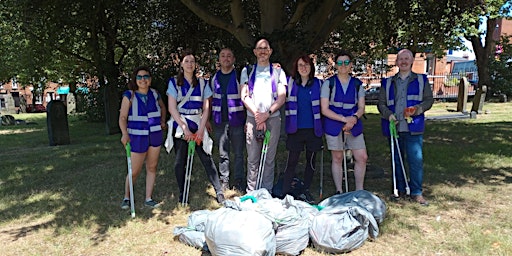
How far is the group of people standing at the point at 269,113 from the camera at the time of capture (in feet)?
16.0

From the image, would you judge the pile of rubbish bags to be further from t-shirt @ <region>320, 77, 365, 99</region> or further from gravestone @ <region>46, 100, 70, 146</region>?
gravestone @ <region>46, 100, 70, 146</region>

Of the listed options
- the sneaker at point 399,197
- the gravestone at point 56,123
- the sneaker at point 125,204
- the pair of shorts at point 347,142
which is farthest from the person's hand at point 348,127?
the gravestone at point 56,123

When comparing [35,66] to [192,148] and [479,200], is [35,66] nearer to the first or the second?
[192,148]

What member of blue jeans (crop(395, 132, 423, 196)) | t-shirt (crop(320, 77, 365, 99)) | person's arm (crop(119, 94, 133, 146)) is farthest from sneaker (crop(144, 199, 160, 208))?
blue jeans (crop(395, 132, 423, 196))

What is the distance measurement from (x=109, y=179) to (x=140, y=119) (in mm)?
2175

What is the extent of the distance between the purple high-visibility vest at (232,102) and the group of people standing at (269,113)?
13 millimetres

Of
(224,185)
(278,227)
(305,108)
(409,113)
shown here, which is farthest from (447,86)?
(278,227)

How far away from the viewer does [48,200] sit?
567 cm

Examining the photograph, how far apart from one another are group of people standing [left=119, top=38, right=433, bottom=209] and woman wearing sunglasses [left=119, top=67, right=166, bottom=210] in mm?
11

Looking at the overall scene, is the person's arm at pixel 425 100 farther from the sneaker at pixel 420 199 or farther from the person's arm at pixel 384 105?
the sneaker at pixel 420 199

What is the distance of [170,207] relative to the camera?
204 inches

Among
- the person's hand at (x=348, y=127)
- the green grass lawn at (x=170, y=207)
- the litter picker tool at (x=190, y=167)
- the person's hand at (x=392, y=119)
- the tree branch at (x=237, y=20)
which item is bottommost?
the green grass lawn at (x=170, y=207)

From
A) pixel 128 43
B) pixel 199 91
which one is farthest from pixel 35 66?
pixel 199 91

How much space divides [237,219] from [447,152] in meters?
5.95
